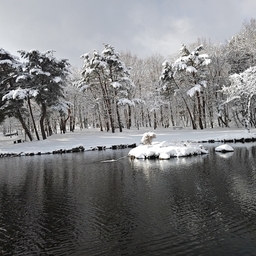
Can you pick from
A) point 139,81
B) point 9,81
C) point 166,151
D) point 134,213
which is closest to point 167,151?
point 166,151

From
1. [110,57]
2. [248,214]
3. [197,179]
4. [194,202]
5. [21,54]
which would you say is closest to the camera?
[248,214]

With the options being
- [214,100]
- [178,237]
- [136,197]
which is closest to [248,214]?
[178,237]

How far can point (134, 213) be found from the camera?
8.25 meters

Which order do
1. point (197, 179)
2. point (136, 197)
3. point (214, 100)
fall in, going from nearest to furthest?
point (136, 197), point (197, 179), point (214, 100)

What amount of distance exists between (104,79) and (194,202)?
32.0 m

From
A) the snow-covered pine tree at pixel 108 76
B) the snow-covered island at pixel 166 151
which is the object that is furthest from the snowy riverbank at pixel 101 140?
the snow-covered island at pixel 166 151

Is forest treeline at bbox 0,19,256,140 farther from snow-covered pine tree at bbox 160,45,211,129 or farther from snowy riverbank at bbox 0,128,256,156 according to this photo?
snowy riverbank at bbox 0,128,256,156

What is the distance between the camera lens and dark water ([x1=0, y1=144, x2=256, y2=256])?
6.06 meters

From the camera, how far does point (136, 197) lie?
1006 centimetres

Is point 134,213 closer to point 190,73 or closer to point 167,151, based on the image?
point 167,151

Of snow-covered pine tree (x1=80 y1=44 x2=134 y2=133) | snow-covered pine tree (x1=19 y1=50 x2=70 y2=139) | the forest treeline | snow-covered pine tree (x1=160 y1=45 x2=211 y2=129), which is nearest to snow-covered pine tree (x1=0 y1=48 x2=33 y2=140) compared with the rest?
the forest treeline

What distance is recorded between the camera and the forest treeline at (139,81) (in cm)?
3219

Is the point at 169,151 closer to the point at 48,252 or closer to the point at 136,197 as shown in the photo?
the point at 136,197

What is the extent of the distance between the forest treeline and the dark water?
1856 centimetres
